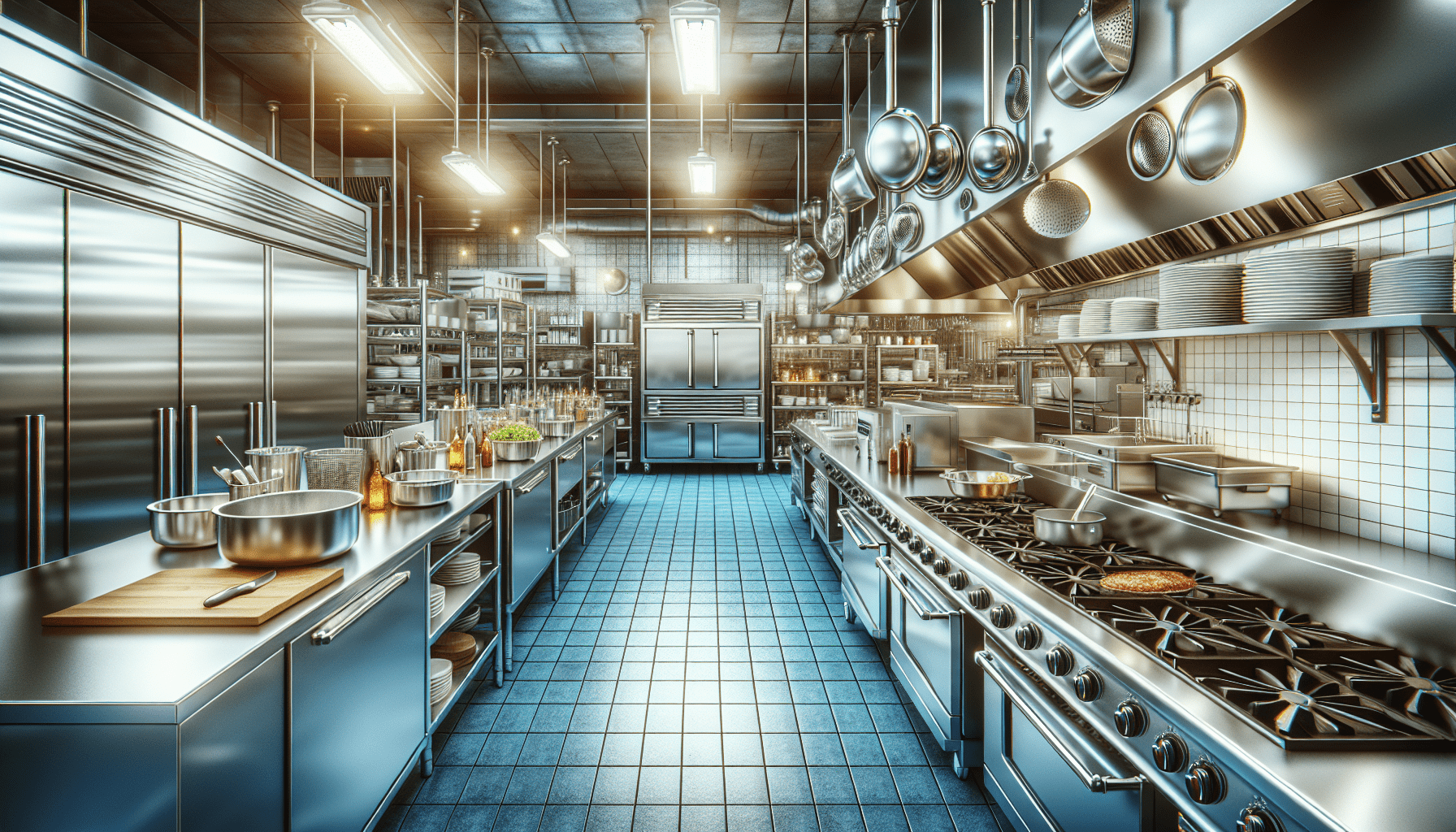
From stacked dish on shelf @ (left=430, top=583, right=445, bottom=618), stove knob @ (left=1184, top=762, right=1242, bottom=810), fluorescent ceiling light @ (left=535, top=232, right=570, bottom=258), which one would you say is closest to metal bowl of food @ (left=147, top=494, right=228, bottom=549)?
stacked dish on shelf @ (left=430, top=583, right=445, bottom=618)

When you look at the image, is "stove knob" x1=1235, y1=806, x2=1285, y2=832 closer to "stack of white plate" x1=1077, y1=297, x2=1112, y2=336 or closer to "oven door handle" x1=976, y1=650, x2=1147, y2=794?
"oven door handle" x1=976, y1=650, x2=1147, y2=794

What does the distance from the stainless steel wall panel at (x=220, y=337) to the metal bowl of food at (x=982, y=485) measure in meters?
3.55

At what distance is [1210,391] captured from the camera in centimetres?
270

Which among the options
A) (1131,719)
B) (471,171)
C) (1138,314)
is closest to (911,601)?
(1131,719)

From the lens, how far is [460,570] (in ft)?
9.10

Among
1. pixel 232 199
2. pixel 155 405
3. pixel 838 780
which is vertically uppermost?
pixel 232 199

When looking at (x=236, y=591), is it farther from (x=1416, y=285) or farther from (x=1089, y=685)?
(x=1416, y=285)

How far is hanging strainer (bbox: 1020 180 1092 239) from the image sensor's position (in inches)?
114

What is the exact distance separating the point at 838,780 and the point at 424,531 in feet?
5.49

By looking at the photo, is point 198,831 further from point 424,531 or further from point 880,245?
point 880,245

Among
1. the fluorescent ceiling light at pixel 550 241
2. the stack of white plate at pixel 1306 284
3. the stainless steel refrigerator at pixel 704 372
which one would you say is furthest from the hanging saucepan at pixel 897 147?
the stainless steel refrigerator at pixel 704 372

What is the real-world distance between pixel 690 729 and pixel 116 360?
2.76 meters

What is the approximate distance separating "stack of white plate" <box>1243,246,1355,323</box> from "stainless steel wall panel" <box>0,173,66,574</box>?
4.04 meters

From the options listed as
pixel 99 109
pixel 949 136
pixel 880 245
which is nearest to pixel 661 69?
pixel 880 245
